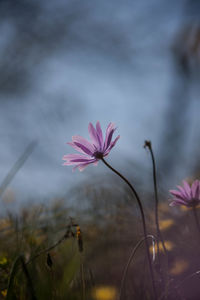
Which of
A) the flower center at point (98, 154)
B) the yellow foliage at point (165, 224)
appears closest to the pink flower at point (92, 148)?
the flower center at point (98, 154)

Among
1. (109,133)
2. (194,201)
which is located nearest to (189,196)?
(194,201)

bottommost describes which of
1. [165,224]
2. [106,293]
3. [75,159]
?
[106,293]

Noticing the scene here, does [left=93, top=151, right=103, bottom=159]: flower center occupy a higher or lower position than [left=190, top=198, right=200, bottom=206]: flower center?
higher

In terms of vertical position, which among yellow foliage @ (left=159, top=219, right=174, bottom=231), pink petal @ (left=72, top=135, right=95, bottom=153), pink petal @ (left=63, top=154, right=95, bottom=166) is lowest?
yellow foliage @ (left=159, top=219, right=174, bottom=231)

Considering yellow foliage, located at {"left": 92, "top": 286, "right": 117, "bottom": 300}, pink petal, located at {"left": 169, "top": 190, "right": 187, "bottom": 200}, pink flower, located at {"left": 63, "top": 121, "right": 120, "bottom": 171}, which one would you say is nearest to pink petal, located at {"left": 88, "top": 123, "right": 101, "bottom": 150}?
pink flower, located at {"left": 63, "top": 121, "right": 120, "bottom": 171}

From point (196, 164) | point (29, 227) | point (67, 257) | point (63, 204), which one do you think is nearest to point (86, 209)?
point (63, 204)

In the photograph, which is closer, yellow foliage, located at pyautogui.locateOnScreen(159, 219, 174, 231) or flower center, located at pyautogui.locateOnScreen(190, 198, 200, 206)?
flower center, located at pyautogui.locateOnScreen(190, 198, 200, 206)

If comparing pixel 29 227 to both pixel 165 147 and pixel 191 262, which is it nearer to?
pixel 191 262

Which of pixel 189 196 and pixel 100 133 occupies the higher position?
pixel 100 133

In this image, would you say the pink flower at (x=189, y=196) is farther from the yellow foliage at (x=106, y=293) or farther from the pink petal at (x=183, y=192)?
the yellow foliage at (x=106, y=293)

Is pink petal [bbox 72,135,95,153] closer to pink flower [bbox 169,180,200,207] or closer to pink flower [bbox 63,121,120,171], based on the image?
pink flower [bbox 63,121,120,171]

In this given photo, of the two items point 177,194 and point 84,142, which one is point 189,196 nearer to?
point 177,194
